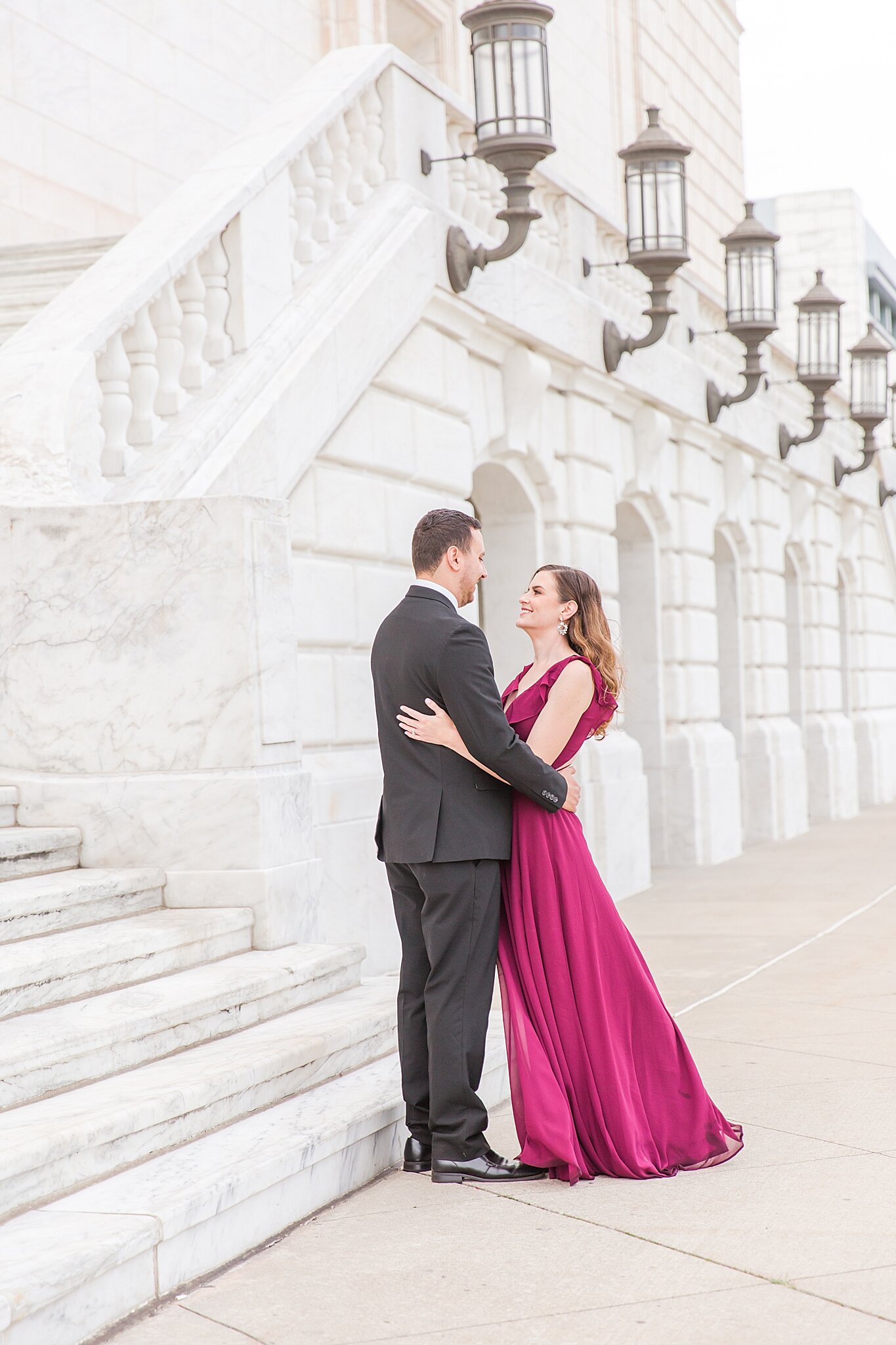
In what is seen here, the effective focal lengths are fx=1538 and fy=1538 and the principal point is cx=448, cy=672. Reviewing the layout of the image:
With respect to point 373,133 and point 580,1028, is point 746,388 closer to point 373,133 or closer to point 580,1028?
point 373,133

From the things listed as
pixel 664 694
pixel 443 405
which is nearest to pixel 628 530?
pixel 664 694

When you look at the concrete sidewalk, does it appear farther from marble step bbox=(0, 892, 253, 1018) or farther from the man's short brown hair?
the man's short brown hair

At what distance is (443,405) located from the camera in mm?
8867

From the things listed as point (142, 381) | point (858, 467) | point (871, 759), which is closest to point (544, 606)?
point (142, 381)

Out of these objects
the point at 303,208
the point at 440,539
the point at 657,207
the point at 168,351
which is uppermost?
the point at 657,207

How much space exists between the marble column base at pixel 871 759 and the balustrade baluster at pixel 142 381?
50.2 ft

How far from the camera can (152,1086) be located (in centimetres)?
401

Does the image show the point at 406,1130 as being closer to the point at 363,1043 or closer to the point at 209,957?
the point at 363,1043

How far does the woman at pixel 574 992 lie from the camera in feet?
13.8

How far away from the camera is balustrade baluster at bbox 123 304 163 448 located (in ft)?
20.6

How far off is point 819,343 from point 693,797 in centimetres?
506

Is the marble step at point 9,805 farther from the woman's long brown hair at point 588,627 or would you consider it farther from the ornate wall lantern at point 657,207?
the ornate wall lantern at point 657,207

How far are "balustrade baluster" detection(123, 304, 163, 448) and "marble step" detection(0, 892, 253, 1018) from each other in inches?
84.7

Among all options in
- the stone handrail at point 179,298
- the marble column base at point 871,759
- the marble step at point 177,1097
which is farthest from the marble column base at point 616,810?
the marble column base at point 871,759
